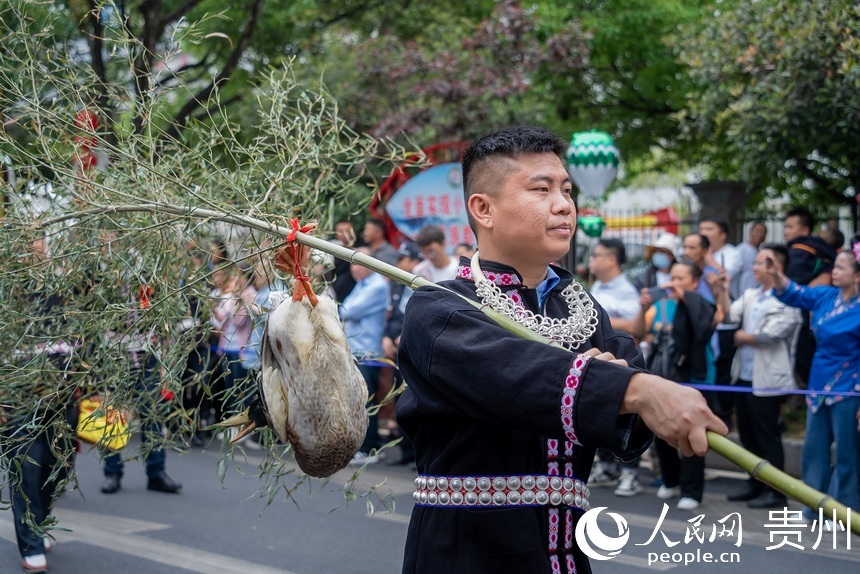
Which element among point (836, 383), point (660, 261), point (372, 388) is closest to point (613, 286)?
point (836, 383)

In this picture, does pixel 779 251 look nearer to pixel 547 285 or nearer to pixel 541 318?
pixel 547 285

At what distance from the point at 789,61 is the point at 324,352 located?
21.9ft

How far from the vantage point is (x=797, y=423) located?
8.91 metres

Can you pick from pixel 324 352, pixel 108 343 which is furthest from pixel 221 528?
pixel 324 352

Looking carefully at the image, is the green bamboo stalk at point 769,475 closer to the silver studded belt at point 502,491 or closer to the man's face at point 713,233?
the silver studded belt at point 502,491

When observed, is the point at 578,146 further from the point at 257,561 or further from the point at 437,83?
the point at 257,561

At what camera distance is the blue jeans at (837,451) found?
6.34m

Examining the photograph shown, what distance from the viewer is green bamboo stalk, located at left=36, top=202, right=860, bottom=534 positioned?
1.85 metres

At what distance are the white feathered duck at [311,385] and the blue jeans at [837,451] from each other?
14.0 feet

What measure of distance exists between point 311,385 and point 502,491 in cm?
64

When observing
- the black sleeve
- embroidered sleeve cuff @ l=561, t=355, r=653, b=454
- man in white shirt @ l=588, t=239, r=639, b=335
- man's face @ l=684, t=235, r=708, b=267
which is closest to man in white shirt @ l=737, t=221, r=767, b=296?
man's face @ l=684, t=235, r=708, b=267

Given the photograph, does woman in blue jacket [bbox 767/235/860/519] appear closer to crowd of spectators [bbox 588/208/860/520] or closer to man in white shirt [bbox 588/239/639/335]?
crowd of spectators [bbox 588/208/860/520]

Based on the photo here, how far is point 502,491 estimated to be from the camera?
2402 millimetres

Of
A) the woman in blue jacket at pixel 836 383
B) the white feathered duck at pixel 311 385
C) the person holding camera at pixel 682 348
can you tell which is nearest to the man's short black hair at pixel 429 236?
the person holding camera at pixel 682 348
